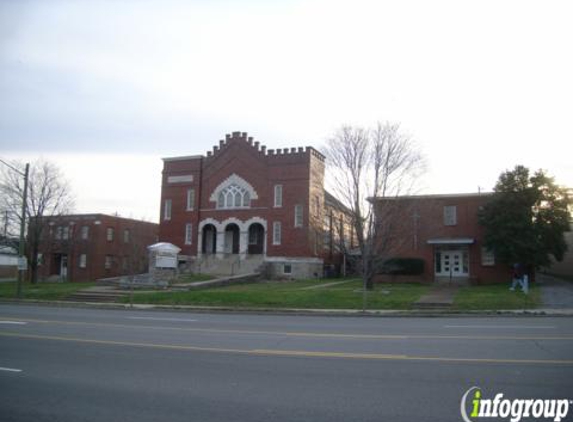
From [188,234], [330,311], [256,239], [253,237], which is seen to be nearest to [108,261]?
[188,234]

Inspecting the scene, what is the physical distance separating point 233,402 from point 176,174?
1652 inches

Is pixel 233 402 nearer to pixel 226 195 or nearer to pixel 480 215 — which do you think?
pixel 480 215

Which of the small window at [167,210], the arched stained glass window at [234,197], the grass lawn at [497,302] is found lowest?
the grass lawn at [497,302]

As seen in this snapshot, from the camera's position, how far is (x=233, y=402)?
630 centimetres

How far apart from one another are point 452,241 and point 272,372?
2938 cm

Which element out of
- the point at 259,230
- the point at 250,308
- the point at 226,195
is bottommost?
the point at 250,308

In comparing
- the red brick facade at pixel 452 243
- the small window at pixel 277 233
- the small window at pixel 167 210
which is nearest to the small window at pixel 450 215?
the red brick facade at pixel 452 243

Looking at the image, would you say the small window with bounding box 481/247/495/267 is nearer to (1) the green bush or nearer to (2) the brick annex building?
(1) the green bush

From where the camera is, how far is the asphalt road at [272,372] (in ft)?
19.7

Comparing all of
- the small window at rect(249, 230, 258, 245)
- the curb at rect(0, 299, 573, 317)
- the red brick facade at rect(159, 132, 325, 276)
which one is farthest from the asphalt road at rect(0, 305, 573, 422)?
the small window at rect(249, 230, 258, 245)

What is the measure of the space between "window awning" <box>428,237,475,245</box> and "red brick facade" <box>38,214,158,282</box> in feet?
85.2

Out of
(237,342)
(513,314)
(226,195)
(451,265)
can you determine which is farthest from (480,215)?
(237,342)

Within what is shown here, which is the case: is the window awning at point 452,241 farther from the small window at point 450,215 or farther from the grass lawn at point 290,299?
the grass lawn at point 290,299

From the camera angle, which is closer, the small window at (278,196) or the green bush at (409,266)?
the green bush at (409,266)
